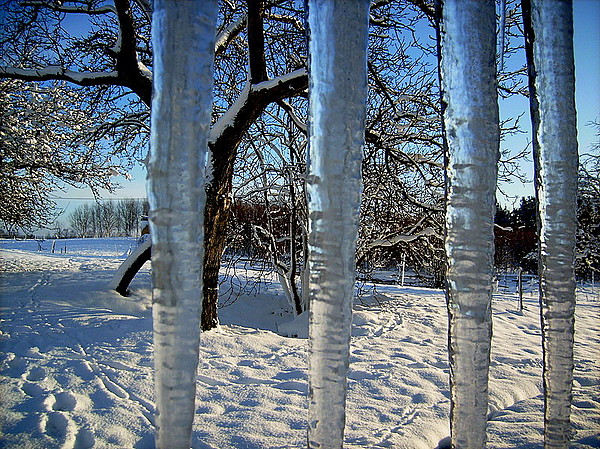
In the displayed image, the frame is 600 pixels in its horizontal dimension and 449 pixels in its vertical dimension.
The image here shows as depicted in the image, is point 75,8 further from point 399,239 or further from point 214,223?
point 399,239

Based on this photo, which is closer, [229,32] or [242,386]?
[242,386]

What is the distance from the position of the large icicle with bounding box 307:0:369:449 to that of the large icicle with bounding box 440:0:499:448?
0.41 metres

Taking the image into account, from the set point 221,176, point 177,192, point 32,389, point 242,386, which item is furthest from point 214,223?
point 177,192

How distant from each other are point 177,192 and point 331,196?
51 cm

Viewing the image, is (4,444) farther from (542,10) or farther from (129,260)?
(129,260)

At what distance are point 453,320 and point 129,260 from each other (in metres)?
7.16

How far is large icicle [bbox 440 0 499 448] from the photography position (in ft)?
4.40

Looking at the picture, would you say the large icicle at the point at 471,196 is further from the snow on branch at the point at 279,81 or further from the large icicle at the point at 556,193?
the snow on branch at the point at 279,81

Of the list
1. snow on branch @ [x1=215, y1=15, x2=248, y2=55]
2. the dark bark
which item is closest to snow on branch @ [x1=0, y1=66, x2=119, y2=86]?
snow on branch @ [x1=215, y1=15, x2=248, y2=55]

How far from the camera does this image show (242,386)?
3.26 meters

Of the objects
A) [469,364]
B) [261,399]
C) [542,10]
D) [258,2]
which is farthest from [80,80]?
[469,364]

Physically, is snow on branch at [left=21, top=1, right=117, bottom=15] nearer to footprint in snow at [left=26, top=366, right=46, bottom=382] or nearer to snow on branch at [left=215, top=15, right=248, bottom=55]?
snow on branch at [left=215, top=15, right=248, bottom=55]

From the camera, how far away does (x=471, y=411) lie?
1.36 meters

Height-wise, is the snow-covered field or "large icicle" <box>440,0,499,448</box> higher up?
"large icicle" <box>440,0,499,448</box>
